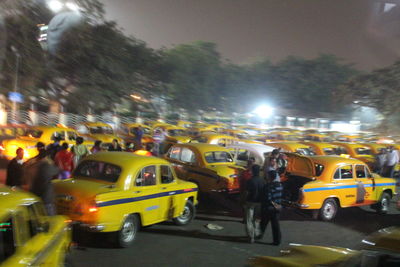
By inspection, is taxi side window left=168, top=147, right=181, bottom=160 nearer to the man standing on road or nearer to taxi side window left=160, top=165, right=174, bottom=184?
taxi side window left=160, top=165, right=174, bottom=184

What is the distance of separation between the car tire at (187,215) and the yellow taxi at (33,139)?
5751 millimetres

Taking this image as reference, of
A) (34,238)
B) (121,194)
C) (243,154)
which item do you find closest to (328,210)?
(243,154)

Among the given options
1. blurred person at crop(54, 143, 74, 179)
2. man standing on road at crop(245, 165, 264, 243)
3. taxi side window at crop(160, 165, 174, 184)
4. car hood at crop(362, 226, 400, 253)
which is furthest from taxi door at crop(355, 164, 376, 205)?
blurred person at crop(54, 143, 74, 179)

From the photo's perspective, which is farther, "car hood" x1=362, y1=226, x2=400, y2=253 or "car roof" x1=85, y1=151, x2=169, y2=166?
"car roof" x1=85, y1=151, x2=169, y2=166

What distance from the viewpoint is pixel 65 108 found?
3092 cm

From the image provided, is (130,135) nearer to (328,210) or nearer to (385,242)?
(328,210)

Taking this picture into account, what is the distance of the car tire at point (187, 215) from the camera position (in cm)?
809

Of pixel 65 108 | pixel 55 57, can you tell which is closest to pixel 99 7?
pixel 55 57

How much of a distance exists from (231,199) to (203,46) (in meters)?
42.3

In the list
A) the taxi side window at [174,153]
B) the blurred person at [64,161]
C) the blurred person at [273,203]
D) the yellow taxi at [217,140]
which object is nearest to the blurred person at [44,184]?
the blurred person at [64,161]

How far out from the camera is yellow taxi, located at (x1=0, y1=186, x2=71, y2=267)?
313 centimetres

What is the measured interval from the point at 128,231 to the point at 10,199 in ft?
10.9

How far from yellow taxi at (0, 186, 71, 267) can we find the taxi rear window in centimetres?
234

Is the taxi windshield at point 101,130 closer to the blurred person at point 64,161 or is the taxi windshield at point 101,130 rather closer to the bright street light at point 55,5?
the blurred person at point 64,161
